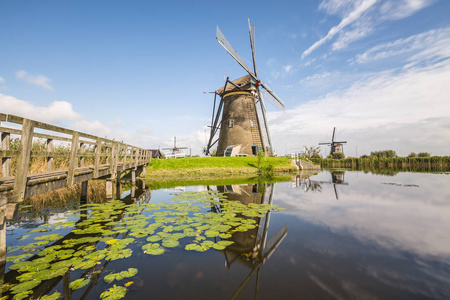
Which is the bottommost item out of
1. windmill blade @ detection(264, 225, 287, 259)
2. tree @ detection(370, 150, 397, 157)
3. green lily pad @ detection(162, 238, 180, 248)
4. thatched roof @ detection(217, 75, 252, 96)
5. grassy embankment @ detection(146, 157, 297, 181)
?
windmill blade @ detection(264, 225, 287, 259)

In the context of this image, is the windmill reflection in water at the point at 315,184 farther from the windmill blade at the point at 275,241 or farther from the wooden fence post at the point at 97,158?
the wooden fence post at the point at 97,158

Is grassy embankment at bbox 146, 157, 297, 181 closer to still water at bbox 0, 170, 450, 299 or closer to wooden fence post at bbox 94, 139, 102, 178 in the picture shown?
wooden fence post at bbox 94, 139, 102, 178

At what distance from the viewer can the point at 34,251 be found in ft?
11.8

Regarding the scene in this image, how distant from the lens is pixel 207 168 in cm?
2011

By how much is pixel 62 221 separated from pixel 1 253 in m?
2.46

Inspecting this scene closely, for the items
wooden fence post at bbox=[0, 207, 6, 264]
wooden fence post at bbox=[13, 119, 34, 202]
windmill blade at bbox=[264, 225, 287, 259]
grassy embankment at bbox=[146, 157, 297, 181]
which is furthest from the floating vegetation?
grassy embankment at bbox=[146, 157, 297, 181]

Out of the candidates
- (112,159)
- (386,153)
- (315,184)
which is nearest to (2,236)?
(112,159)

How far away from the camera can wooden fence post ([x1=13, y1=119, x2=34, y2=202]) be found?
11.0ft

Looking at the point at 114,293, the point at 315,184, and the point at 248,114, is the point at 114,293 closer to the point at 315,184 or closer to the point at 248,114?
the point at 315,184

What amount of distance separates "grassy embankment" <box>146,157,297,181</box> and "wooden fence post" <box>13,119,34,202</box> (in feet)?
48.8

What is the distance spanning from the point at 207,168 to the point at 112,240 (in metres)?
16.2

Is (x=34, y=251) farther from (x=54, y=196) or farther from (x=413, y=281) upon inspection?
(x=54, y=196)

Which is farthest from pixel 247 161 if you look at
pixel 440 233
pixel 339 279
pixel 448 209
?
pixel 339 279

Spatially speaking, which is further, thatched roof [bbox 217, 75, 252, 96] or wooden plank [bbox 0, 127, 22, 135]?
thatched roof [bbox 217, 75, 252, 96]
